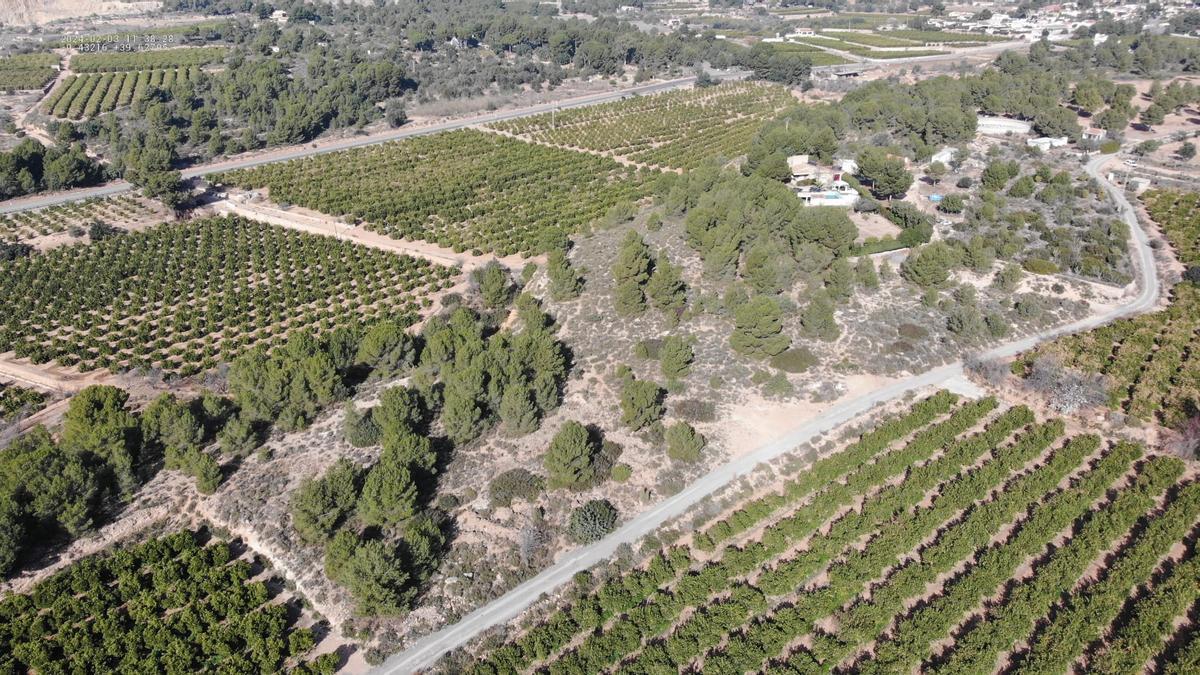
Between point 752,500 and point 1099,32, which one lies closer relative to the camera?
point 752,500

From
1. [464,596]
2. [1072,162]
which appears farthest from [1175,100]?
[464,596]

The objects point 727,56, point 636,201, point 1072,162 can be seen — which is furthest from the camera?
point 727,56

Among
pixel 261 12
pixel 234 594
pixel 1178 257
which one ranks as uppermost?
pixel 261 12

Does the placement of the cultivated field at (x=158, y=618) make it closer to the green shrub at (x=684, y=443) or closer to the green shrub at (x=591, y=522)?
the green shrub at (x=591, y=522)

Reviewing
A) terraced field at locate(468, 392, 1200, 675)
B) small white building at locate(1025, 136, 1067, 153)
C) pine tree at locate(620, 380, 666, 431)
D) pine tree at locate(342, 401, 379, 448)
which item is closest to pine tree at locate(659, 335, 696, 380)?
pine tree at locate(620, 380, 666, 431)

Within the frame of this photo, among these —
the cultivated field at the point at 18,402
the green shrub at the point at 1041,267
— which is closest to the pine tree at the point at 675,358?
the green shrub at the point at 1041,267

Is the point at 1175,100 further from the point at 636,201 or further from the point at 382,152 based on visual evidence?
the point at 382,152
